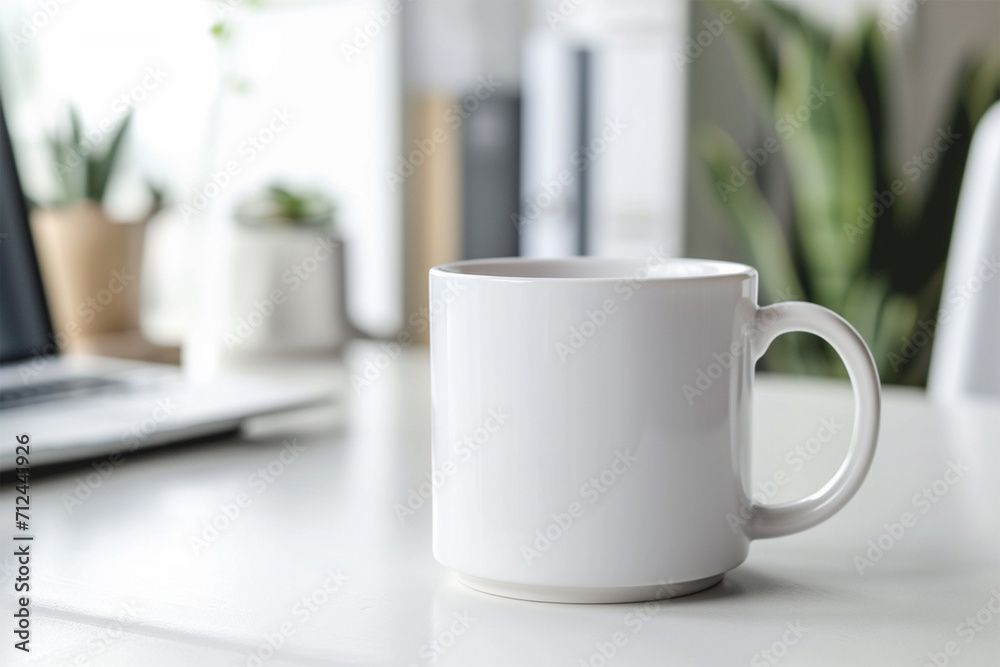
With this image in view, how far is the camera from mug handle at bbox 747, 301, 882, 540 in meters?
0.40

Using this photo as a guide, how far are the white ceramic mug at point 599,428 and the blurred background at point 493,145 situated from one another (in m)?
0.71

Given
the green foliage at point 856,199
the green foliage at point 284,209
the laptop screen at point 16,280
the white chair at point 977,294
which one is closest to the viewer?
the laptop screen at point 16,280

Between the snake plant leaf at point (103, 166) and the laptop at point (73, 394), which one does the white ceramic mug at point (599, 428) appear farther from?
the snake plant leaf at point (103, 166)

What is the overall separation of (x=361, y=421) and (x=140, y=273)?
39 centimetres

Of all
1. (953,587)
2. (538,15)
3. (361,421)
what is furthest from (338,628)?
(538,15)

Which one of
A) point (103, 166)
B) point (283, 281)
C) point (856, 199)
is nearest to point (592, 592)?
point (283, 281)

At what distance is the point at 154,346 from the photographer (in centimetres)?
100

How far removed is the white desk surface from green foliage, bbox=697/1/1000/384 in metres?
1.57

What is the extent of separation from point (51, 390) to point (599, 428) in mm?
531

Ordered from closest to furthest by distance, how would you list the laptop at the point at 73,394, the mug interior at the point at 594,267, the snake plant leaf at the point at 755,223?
1. the mug interior at the point at 594,267
2. the laptop at the point at 73,394
3. the snake plant leaf at the point at 755,223

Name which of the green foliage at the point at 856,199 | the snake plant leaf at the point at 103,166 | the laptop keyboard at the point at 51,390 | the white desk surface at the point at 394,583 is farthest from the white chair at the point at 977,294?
the green foliage at the point at 856,199

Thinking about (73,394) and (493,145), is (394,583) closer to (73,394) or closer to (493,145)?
(73,394)

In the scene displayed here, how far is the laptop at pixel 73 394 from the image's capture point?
0.64m

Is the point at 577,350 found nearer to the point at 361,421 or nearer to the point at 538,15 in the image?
the point at 361,421
